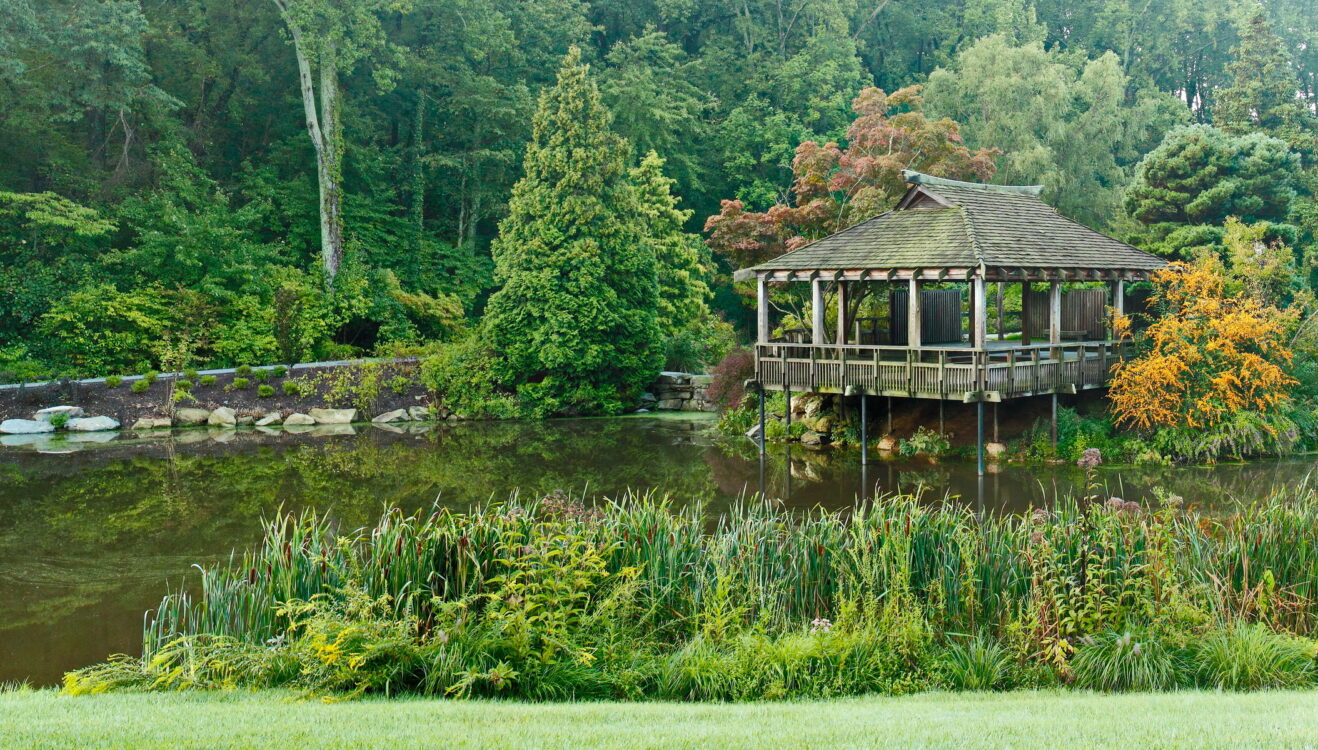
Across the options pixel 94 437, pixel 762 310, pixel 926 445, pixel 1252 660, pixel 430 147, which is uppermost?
pixel 430 147

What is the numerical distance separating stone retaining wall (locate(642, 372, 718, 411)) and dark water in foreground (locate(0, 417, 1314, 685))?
3.10m

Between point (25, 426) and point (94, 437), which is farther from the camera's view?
point (25, 426)

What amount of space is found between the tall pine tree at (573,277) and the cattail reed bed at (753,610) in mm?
16650

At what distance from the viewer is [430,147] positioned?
36938 mm

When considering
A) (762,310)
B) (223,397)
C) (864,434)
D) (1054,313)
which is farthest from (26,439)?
(1054,313)

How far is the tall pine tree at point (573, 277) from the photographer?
25594 mm

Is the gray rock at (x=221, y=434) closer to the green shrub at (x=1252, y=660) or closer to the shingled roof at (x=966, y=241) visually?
the shingled roof at (x=966, y=241)

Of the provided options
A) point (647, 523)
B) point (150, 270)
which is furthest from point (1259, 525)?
point (150, 270)

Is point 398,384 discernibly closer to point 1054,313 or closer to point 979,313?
point 979,313

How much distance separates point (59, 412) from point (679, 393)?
14063mm

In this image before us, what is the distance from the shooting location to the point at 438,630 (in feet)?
24.1

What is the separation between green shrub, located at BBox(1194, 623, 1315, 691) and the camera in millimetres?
7222

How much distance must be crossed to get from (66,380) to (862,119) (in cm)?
1948

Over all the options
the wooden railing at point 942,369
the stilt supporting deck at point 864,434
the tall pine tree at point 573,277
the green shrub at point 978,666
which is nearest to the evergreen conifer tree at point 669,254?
the tall pine tree at point 573,277
